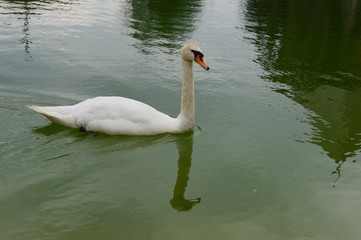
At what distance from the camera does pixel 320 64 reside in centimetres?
1270

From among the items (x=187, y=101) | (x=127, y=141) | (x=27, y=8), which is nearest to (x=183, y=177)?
(x=127, y=141)

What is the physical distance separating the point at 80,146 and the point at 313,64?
26.0 ft

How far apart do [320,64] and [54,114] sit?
795 cm

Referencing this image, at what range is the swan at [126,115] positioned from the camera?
6.87m

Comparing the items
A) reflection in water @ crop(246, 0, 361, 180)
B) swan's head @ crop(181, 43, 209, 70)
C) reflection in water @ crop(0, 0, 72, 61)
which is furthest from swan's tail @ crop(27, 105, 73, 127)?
reflection in water @ crop(0, 0, 72, 61)

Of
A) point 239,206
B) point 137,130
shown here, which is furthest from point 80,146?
point 239,206

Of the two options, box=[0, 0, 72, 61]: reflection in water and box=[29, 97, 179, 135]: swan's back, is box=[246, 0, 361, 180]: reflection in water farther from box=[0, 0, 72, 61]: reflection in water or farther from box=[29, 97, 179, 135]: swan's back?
box=[0, 0, 72, 61]: reflection in water

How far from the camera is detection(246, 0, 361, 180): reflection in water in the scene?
315 inches

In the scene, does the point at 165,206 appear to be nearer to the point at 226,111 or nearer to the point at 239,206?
the point at 239,206

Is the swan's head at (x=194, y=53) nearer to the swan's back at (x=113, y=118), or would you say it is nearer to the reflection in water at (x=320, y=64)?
the swan's back at (x=113, y=118)

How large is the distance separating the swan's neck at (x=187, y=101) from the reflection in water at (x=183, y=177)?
9.1 inches

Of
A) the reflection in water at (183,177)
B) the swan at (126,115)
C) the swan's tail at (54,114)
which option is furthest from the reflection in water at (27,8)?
the reflection in water at (183,177)

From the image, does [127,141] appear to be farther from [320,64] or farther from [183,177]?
[320,64]

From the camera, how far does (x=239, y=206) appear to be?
545 cm
